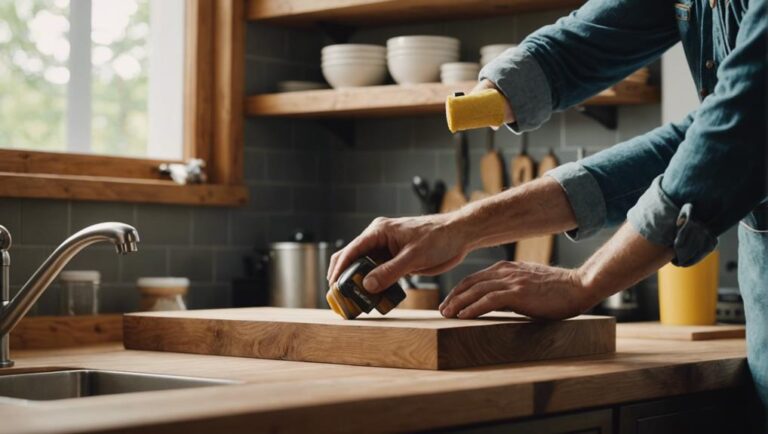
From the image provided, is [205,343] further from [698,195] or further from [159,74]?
[159,74]

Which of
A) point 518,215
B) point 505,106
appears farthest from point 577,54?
point 518,215

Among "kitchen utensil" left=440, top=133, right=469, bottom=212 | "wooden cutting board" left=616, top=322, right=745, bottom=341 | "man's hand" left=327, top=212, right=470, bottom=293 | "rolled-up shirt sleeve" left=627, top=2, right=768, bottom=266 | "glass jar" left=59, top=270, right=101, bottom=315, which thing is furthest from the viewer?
"kitchen utensil" left=440, top=133, right=469, bottom=212

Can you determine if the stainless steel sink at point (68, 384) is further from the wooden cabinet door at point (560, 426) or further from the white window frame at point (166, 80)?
the white window frame at point (166, 80)

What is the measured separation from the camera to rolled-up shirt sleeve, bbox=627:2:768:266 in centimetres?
163

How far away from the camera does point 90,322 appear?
284 centimetres

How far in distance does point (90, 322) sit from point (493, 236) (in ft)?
4.17

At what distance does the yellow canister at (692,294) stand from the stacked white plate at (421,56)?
35.4 inches

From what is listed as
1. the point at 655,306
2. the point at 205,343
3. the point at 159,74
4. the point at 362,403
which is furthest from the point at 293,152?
the point at 362,403

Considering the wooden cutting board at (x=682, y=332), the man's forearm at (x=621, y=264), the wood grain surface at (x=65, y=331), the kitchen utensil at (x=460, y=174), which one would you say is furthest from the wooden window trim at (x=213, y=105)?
the man's forearm at (x=621, y=264)

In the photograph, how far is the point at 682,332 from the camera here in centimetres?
247

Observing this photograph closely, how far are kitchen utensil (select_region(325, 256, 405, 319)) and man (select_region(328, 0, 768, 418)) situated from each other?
2 cm

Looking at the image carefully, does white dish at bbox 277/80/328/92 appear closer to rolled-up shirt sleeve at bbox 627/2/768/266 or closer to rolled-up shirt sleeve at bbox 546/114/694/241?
rolled-up shirt sleeve at bbox 546/114/694/241

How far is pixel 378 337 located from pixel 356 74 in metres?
1.74

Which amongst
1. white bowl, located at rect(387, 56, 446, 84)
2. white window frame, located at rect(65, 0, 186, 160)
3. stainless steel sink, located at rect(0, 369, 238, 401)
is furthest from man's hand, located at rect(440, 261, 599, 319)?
white window frame, located at rect(65, 0, 186, 160)
